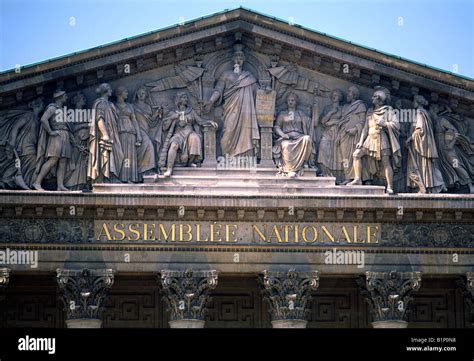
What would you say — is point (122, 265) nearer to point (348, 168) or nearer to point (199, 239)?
point (199, 239)

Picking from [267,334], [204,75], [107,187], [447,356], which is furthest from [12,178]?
[447,356]

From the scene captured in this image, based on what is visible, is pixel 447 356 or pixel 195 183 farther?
pixel 195 183

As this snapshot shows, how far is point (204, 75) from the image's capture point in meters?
55.9

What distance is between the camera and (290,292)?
5391cm

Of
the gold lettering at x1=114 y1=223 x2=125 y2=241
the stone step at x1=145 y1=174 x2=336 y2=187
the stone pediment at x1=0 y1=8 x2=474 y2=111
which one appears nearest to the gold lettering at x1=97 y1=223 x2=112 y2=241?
the gold lettering at x1=114 y1=223 x2=125 y2=241

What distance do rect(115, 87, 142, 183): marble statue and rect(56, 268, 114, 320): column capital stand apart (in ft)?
9.86

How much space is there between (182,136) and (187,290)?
468 centimetres

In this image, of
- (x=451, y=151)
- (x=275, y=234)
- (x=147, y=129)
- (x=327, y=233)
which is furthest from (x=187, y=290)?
(x=451, y=151)

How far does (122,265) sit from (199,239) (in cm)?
234

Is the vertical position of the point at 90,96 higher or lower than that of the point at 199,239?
higher

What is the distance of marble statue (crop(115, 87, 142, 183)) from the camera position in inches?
2158

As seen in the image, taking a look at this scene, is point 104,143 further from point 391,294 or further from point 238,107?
point 391,294

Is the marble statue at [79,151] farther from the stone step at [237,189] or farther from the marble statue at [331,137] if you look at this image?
the marble statue at [331,137]

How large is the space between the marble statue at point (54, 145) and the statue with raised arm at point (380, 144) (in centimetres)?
838
